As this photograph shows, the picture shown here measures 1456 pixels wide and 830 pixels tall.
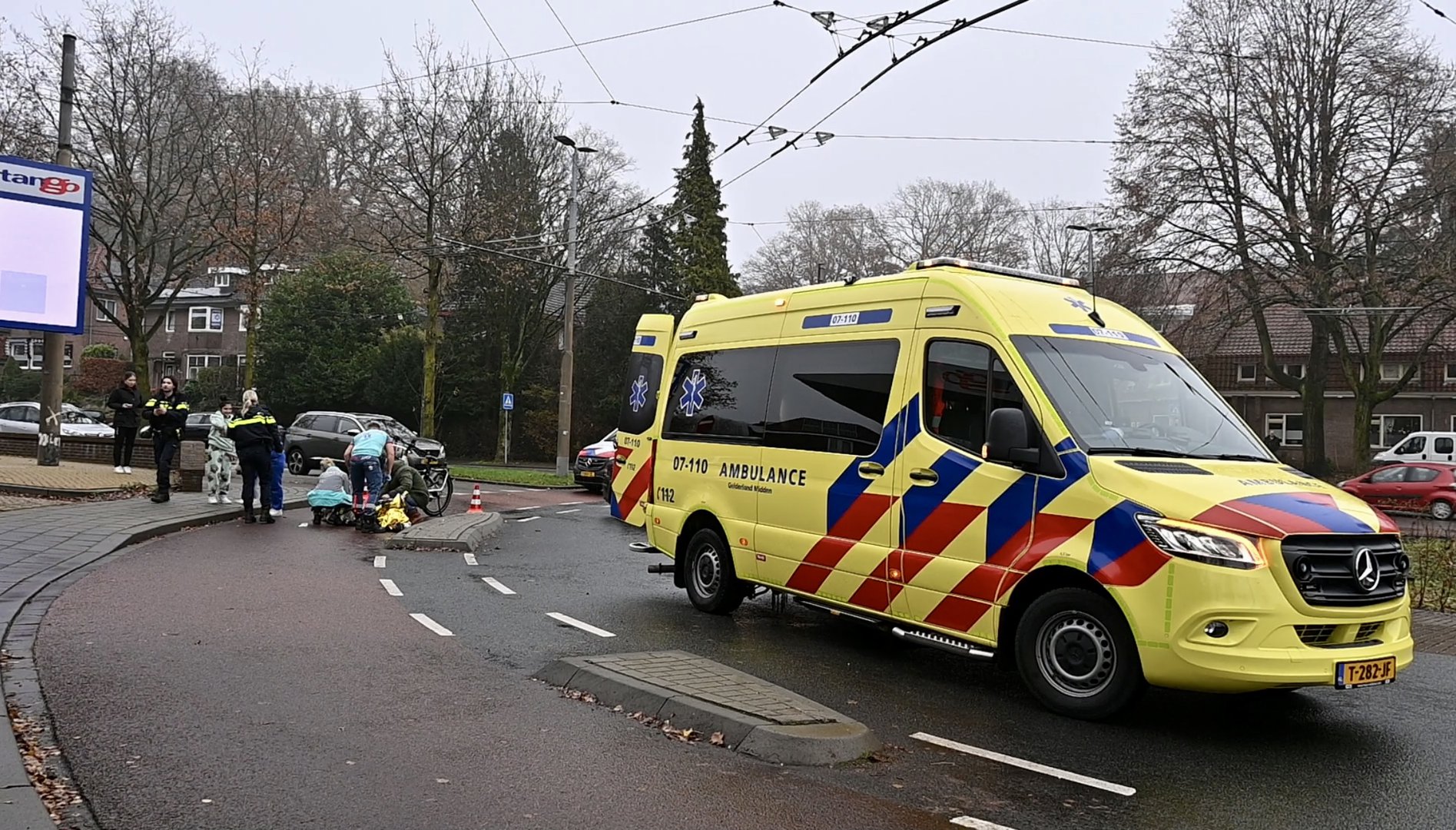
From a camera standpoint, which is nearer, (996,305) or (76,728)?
(76,728)

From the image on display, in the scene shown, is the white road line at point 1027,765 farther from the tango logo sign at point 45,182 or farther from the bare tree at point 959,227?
the bare tree at point 959,227

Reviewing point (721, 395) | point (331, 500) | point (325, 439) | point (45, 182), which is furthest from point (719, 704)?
point (325, 439)

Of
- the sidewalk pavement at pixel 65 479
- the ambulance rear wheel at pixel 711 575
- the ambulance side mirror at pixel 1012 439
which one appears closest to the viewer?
the ambulance side mirror at pixel 1012 439

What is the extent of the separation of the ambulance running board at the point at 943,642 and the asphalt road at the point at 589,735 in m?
0.31

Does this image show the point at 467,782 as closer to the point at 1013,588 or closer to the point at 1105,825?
the point at 1105,825

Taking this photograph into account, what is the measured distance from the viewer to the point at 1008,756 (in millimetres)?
5609

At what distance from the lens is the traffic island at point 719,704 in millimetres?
5406

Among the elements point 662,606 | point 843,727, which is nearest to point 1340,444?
point 662,606

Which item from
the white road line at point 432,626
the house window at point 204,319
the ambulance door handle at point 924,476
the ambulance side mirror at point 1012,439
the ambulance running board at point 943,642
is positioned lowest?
the white road line at point 432,626

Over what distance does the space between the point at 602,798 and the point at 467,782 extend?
0.66m

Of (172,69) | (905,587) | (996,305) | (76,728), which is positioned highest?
(172,69)

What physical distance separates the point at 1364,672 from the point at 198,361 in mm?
69136

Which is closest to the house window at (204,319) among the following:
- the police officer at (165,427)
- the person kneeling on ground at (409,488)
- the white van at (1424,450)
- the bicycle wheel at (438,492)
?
the police officer at (165,427)

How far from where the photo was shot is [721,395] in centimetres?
976
